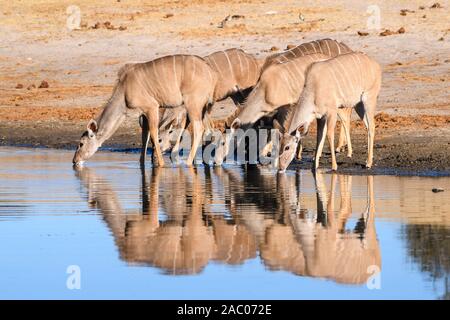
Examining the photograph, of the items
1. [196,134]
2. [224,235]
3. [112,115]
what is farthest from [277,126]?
[224,235]

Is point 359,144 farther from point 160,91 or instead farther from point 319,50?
point 160,91

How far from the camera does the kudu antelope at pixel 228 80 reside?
2130cm

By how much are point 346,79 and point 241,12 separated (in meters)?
22.1

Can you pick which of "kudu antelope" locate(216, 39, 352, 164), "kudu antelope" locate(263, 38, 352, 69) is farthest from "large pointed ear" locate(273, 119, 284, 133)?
"kudu antelope" locate(263, 38, 352, 69)

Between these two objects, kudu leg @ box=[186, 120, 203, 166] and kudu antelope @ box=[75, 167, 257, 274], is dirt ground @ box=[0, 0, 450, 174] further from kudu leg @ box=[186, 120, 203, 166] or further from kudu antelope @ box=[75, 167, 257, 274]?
kudu antelope @ box=[75, 167, 257, 274]

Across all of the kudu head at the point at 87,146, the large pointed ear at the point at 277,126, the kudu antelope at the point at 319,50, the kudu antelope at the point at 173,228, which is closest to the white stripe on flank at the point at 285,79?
the large pointed ear at the point at 277,126

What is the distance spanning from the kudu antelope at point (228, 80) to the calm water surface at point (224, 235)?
338 cm

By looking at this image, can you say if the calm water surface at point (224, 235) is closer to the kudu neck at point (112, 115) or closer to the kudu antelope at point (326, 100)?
the kudu antelope at point (326, 100)

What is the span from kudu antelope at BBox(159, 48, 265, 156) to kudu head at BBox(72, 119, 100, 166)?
1362mm

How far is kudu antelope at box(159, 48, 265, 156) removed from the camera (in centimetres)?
2130

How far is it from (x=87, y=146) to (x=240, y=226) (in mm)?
8139

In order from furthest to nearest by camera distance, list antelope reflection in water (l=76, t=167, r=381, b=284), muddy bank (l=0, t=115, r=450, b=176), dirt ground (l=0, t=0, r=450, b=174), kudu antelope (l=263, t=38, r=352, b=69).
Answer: dirt ground (l=0, t=0, r=450, b=174) → kudu antelope (l=263, t=38, r=352, b=69) → muddy bank (l=0, t=115, r=450, b=176) → antelope reflection in water (l=76, t=167, r=381, b=284)

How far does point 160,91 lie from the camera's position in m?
20.1

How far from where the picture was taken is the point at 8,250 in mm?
11109
